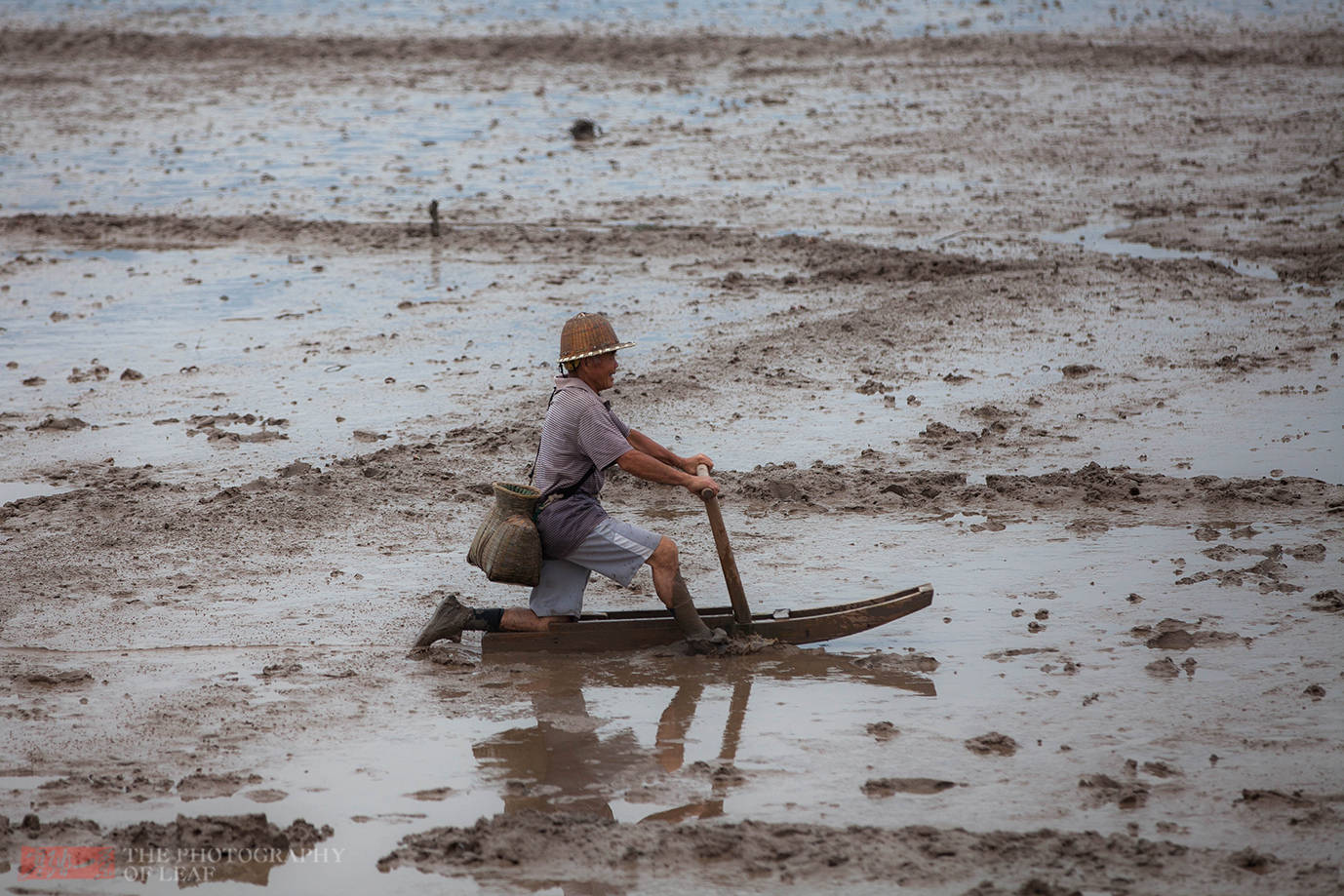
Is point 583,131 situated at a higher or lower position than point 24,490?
higher

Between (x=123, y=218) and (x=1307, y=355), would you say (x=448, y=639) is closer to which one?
(x=1307, y=355)

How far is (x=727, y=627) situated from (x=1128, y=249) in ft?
25.8

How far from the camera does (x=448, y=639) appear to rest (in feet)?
21.1

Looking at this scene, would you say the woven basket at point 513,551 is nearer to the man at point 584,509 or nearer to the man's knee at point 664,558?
the man at point 584,509

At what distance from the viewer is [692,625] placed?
6.29m

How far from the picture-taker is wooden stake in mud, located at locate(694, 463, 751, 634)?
6152mm

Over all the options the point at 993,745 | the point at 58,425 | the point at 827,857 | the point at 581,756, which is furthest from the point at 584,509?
the point at 58,425

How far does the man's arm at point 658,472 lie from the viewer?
20.0 ft

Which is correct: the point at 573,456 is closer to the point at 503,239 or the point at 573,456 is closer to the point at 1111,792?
the point at 1111,792

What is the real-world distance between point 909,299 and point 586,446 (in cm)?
600

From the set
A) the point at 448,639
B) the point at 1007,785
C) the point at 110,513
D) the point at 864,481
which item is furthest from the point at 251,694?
the point at 864,481

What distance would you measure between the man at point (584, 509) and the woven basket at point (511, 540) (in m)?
0.11

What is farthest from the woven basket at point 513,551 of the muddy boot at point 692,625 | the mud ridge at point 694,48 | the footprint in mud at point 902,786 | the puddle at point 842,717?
the mud ridge at point 694,48

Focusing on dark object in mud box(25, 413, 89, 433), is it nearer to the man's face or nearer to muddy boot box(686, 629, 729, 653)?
the man's face
